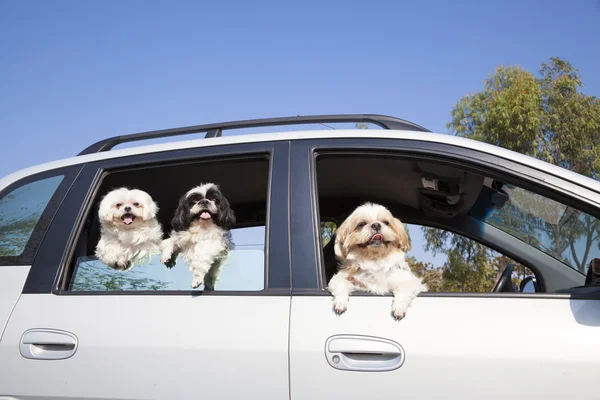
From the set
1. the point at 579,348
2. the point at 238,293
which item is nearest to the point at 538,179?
the point at 579,348

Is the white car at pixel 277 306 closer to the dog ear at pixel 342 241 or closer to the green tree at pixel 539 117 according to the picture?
the dog ear at pixel 342 241

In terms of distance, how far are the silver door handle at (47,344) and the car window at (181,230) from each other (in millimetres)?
260

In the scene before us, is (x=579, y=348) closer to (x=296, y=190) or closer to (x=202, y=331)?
(x=296, y=190)

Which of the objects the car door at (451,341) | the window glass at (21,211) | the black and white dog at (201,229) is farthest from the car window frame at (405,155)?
the window glass at (21,211)

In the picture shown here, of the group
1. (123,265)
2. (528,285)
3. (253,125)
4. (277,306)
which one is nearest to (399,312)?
(277,306)

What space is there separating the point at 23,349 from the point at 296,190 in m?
1.45

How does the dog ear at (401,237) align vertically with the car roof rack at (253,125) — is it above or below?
below

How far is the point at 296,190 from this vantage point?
255cm

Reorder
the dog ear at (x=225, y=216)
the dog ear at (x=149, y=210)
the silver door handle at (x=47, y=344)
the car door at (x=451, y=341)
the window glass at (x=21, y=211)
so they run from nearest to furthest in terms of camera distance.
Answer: the car door at (x=451, y=341) < the silver door handle at (x=47, y=344) < the window glass at (x=21, y=211) < the dog ear at (x=225, y=216) < the dog ear at (x=149, y=210)

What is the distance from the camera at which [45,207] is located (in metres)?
2.97

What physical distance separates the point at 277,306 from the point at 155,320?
0.55 meters

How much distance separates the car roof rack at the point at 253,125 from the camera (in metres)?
2.93

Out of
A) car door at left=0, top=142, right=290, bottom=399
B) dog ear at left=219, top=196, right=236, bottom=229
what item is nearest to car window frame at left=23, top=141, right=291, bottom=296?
car door at left=0, top=142, right=290, bottom=399

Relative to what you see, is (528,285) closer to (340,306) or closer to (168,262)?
(340,306)
